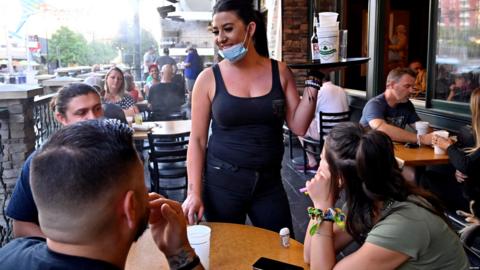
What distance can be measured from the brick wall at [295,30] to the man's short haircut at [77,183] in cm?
656

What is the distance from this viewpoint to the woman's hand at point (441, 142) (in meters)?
3.26

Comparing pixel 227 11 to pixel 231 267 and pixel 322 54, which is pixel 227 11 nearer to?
pixel 322 54

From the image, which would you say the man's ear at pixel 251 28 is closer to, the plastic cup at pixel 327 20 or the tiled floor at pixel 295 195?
the plastic cup at pixel 327 20

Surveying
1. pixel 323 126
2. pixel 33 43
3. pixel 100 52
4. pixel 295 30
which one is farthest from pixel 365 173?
pixel 100 52

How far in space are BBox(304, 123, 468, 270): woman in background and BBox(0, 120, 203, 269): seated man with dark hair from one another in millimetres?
Result: 804

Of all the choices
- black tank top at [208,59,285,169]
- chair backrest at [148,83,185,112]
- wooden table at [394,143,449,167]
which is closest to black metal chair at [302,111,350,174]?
wooden table at [394,143,449,167]

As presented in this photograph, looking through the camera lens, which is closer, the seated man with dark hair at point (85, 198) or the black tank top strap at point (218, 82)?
the seated man with dark hair at point (85, 198)

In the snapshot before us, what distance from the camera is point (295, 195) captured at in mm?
4789

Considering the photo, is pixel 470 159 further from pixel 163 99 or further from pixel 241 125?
pixel 163 99

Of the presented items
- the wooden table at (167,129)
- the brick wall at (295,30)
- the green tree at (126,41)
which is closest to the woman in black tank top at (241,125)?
the wooden table at (167,129)

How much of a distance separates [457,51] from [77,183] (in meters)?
3.89

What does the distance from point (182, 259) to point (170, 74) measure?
6.98 metres

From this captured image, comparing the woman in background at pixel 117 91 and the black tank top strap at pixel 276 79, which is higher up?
the black tank top strap at pixel 276 79

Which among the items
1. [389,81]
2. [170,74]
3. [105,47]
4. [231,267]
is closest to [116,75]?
[170,74]
